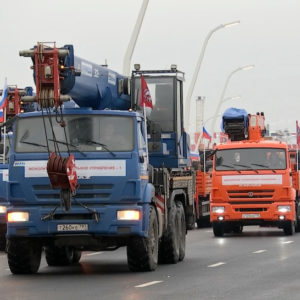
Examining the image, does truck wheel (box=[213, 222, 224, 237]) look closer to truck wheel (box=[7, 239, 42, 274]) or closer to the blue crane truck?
the blue crane truck

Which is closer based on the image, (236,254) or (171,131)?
(171,131)

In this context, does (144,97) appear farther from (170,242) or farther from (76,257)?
(76,257)

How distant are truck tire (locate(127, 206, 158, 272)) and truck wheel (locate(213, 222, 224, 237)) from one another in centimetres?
1354

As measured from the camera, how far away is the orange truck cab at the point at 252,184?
105 ft

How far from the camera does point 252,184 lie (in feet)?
105

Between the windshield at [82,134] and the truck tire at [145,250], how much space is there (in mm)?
1363

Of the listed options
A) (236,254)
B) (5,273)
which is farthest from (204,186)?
(5,273)

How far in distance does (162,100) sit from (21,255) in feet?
16.8

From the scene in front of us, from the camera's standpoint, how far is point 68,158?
18094 millimetres

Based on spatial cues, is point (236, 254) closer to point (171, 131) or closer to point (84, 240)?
point (171, 131)

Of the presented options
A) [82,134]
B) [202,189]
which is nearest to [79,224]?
[82,134]

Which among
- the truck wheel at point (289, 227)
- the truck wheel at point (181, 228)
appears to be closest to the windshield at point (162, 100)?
the truck wheel at point (181, 228)

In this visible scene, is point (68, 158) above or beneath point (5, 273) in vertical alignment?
above

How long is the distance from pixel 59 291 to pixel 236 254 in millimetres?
8892
